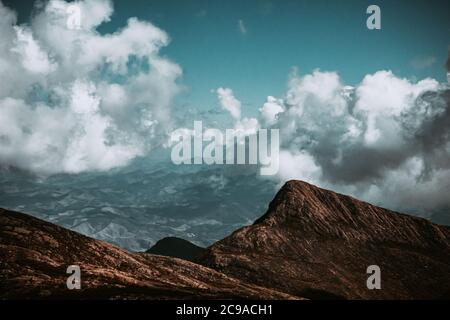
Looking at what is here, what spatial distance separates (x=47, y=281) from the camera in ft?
366

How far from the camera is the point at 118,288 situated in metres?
115

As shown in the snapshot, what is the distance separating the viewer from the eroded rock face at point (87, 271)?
10712 cm

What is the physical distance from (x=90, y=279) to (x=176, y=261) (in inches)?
3013

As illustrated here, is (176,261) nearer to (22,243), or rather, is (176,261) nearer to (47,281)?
(22,243)

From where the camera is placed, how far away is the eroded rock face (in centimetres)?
10712

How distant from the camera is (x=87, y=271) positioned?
130875 mm
